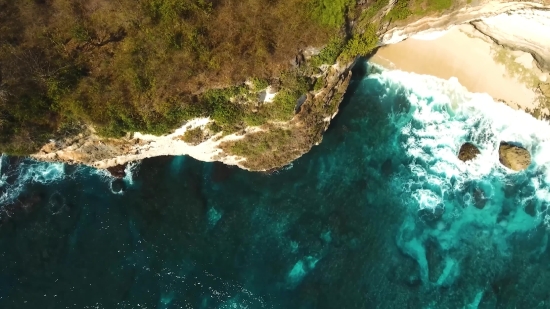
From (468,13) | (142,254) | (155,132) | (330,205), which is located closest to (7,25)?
(155,132)

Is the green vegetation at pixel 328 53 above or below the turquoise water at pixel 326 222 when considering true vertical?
above

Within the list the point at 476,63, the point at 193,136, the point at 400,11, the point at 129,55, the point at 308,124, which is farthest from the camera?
the point at 476,63

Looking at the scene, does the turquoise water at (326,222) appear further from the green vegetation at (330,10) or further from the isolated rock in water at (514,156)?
the green vegetation at (330,10)

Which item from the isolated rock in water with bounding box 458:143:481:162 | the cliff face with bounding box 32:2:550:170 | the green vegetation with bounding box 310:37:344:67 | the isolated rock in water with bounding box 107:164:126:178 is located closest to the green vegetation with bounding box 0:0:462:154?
the green vegetation with bounding box 310:37:344:67

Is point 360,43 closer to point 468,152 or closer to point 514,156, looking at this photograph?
point 468,152

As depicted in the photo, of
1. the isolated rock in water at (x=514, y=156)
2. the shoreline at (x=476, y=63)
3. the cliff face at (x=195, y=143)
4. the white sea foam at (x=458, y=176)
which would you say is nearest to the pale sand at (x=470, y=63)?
the shoreline at (x=476, y=63)

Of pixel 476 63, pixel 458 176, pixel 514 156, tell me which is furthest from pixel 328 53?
pixel 514 156
